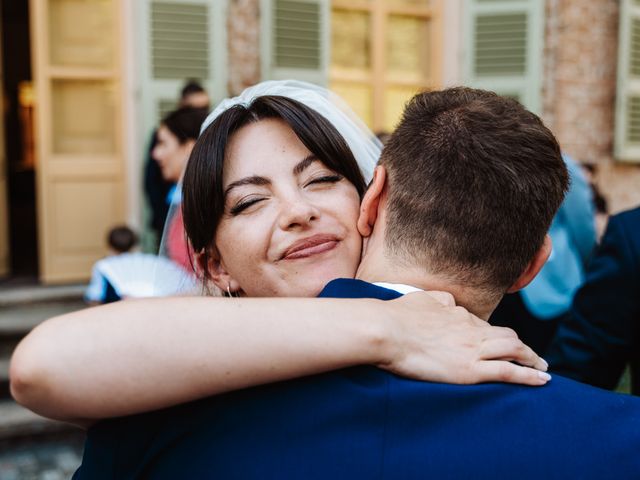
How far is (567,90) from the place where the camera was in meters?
6.95

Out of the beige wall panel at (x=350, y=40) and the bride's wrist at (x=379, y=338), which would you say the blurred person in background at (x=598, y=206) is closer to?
the beige wall panel at (x=350, y=40)

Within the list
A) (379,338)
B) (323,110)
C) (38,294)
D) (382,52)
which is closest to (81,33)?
(38,294)

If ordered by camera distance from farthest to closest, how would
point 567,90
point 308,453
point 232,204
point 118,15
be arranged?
1. point 567,90
2. point 118,15
3. point 232,204
4. point 308,453

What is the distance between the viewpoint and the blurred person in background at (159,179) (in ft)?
16.7

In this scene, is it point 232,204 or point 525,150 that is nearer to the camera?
point 525,150

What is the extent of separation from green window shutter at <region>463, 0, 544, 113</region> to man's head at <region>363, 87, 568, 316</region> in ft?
19.6

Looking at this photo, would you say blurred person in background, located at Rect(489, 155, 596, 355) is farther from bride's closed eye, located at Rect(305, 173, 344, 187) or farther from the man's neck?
the man's neck

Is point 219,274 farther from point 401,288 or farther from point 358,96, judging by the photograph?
point 358,96

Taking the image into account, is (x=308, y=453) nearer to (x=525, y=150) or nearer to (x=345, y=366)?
(x=345, y=366)

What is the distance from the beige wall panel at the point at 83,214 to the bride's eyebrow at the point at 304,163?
476cm

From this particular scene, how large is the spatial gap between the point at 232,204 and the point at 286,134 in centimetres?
21

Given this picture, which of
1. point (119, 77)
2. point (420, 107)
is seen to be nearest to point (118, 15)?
point (119, 77)

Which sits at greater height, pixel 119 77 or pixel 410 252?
pixel 119 77

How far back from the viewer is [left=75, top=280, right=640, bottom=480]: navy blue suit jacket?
0.95 meters
